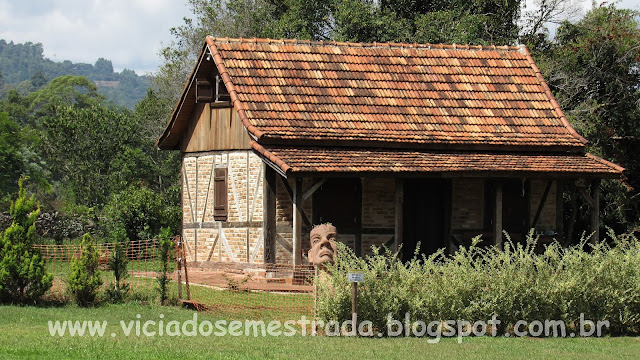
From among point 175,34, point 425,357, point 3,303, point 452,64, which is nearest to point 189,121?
point 452,64

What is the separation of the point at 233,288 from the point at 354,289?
18.2 ft

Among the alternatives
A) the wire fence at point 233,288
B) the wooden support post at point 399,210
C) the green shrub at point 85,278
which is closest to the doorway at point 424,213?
the wooden support post at point 399,210

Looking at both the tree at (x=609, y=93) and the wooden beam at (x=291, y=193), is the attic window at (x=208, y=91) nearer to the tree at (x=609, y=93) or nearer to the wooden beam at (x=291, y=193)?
the wooden beam at (x=291, y=193)

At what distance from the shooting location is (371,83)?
23.3 meters

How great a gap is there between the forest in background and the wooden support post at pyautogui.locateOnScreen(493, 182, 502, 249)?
3652 mm

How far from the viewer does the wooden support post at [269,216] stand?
20.9 m

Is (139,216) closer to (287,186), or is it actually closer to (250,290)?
(287,186)

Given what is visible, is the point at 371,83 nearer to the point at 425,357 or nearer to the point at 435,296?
the point at 435,296

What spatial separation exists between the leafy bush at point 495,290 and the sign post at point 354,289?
0.16m

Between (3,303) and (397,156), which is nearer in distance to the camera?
(3,303)

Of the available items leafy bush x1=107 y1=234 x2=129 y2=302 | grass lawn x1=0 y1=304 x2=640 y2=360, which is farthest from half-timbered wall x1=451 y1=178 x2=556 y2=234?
leafy bush x1=107 y1=234 x2=129 y2=302

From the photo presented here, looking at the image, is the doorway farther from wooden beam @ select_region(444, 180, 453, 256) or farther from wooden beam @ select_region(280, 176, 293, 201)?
wooden beam @ select_region(280, 176, 293, 201)

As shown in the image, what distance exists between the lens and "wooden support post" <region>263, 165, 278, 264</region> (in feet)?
68.6

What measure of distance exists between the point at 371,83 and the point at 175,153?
2257 cm
